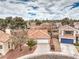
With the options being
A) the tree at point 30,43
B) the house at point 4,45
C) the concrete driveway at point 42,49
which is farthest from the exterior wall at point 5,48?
the concrete driveway at point 42,49

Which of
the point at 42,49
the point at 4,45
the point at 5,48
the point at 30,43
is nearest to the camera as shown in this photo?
the point at 4,45

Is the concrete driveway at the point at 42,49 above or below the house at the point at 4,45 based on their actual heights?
below

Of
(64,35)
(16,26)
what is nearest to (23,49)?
(64,35)

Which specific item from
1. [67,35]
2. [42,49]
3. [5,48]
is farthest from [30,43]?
[67,35]

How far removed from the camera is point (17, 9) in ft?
76.6

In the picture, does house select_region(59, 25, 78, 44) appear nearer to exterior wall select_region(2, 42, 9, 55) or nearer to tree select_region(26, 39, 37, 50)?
tree select_region(26, 39, 37, 50)

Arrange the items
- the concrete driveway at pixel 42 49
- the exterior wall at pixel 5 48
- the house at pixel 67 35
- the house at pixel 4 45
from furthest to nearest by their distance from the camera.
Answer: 1. the house at pixel 67 35
2. the exterior wall at pixel 5 48
3. the house at pixel 4 45
4. the concrete driveway at pixel 42 49

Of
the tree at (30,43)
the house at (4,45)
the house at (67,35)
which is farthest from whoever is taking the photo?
the house at (67,35)

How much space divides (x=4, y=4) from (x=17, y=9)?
317cm

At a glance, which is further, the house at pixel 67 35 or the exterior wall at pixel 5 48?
the house at pixel 67 35

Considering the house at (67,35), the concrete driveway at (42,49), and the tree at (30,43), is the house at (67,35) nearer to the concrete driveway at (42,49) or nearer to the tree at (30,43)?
the concrete driveway at (42,49)

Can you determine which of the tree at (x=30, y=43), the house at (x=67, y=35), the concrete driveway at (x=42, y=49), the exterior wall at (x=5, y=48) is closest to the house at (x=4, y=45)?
the exterior wall at (x=5, y=48)

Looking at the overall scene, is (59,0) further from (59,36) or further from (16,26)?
(16,26)

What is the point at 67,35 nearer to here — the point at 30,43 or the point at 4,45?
the point at 30,43
